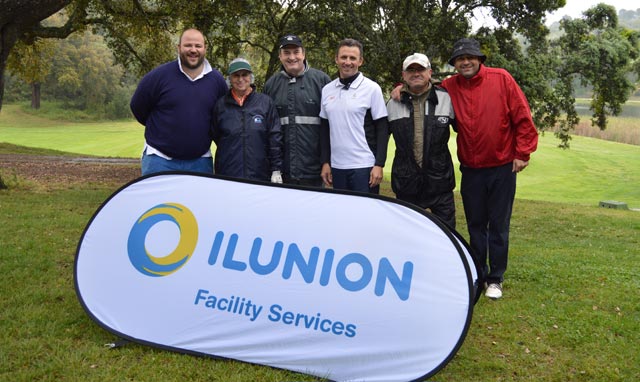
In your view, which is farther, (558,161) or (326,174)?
(558,161)

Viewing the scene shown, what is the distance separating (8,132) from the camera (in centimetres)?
4462

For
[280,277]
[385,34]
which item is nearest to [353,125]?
[280,277]

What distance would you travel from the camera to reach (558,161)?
113ft

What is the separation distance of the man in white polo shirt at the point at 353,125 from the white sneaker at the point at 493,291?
56.2 inches

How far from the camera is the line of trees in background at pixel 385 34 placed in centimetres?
1169

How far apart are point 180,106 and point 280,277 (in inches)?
67.3

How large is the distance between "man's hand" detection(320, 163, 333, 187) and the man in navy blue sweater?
0.97 metres

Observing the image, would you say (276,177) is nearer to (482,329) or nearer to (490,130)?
(490,130)

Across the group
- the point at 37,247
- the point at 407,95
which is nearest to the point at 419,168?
the point at 407,95

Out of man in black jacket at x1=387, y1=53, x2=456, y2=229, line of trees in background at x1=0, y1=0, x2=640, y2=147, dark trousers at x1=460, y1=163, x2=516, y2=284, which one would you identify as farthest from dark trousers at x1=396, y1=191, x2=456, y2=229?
line of trees in background at x1=0, y1=0, x2=640, y2=147

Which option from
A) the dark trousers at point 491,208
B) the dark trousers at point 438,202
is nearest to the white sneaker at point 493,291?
the dark trousers at point 491,208

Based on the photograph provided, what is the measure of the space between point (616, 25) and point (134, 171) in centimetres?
1512

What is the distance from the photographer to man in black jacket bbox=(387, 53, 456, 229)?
14.2 feet

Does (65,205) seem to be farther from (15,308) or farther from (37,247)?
(15,308)
